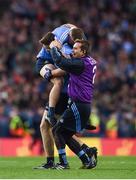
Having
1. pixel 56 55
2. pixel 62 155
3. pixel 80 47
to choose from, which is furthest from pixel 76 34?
pixel 62 155

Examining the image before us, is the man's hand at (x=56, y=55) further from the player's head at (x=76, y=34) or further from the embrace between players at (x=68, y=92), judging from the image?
the player's head at (x=76, y=34)

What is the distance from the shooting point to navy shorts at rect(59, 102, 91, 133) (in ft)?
44.6

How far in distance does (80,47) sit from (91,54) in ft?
48.1

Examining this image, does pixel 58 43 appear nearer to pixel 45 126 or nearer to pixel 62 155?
pixel 45 126

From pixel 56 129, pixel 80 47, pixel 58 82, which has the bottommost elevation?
pixel 56 129

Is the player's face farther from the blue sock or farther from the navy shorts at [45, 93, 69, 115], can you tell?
the blue sock

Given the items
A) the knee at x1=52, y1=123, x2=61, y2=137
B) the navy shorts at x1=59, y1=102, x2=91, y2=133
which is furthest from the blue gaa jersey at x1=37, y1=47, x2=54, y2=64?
the knee at x1=52, y1=123, x2=61, y2=137

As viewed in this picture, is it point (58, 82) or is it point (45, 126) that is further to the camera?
point (45, 126)

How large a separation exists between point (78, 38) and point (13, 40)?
605 inches

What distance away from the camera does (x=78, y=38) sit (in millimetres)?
13727

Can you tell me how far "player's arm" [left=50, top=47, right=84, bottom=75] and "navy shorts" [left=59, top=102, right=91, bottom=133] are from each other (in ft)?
1.71

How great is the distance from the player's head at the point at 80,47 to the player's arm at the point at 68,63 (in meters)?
0.12

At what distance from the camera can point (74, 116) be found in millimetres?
13586

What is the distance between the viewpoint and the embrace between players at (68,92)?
13555 millimetres
